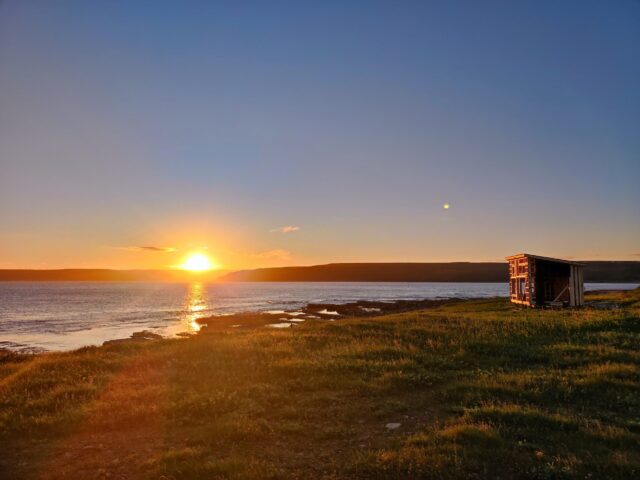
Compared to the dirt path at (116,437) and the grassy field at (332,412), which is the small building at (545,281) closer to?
the grassy field at (332,412)

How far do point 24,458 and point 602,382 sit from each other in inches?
608

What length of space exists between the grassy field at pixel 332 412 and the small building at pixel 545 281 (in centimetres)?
2150

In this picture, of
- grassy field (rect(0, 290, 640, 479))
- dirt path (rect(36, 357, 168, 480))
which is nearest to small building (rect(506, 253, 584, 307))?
grassy field (rect(0, 290, 640, 479))

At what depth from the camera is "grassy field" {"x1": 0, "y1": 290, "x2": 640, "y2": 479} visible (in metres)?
→ 9.17

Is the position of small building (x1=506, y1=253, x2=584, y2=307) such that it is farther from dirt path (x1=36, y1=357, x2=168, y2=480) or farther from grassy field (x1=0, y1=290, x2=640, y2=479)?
dirt path (x1=36, y1=357, x2=168, y2=480)

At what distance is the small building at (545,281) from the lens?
136ft

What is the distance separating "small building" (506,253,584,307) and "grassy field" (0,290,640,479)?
21.5 metres

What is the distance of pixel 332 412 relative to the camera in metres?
12.7

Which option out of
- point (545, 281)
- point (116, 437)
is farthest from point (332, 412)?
point (545, 281)

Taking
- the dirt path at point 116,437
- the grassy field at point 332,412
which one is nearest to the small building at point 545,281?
the grassy field at point 332,412

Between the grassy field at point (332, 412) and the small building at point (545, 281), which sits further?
the small building at point (545, 281)

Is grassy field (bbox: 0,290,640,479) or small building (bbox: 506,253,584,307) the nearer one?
grassy field (bbox: 0,290,640,479)

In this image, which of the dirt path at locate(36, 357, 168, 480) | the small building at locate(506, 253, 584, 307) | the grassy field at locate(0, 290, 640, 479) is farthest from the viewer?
the small building at locate(506, 253, 584, 307)

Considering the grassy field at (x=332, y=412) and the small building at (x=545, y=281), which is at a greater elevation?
the small building at (x=545, y=281)
